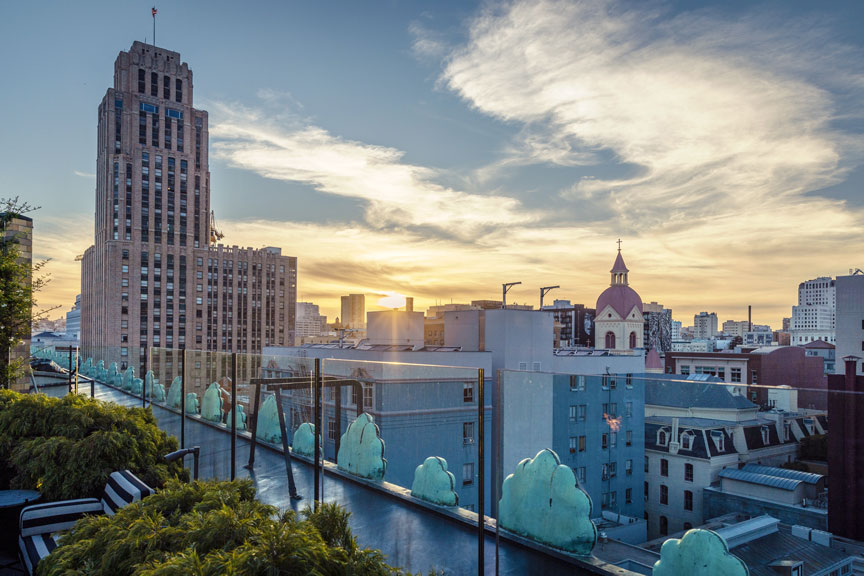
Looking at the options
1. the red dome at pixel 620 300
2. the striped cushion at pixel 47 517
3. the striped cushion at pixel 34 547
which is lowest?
the striped cushion at pixel 34 547

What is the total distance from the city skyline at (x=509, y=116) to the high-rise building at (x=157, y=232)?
49.1 meters

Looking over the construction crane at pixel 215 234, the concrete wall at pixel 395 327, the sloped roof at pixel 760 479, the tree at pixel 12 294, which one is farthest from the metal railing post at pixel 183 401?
the construction crane at pixel 215 234

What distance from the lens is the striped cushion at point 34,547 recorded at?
4.59 m

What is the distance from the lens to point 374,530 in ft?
13.4

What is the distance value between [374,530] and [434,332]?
53.5m

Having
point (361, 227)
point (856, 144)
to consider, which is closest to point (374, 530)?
point (856, 144)

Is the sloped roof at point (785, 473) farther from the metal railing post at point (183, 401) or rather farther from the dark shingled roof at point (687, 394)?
the metal railing post at point (183, 401)

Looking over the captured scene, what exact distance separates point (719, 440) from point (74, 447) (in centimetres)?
623

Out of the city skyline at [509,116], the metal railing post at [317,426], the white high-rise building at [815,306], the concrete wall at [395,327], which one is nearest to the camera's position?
the metal railing post at [317,426]

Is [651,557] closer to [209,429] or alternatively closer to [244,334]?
[209,429]

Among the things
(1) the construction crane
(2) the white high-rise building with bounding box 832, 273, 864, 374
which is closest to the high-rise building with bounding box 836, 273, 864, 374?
(2) the white high-rise building with bounding box 832, 273, 864, 374

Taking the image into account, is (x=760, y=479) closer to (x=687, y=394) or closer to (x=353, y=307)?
(x=687, y=394)

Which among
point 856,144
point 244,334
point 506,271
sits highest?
point 856,144

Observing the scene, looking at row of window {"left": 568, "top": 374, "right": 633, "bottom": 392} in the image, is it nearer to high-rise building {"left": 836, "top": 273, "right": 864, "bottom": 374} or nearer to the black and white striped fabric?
the black and white striped fabric
